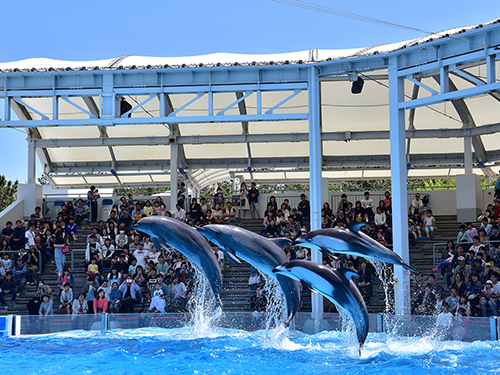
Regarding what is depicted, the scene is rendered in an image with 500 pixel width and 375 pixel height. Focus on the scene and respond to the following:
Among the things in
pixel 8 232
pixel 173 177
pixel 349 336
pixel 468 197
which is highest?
pixel 173 177

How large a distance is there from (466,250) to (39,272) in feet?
40.7

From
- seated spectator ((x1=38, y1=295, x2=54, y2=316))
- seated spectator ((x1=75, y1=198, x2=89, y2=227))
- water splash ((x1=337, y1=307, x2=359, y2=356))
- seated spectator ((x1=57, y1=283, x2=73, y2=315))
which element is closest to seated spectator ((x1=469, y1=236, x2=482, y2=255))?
water splash ((x1=337, y1=307, x2=359, y2=356))

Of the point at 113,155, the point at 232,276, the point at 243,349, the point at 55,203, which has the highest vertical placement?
the point at 113,155

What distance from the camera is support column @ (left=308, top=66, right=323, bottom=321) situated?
15.1m

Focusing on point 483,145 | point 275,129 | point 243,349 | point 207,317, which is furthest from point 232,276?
point 483,145

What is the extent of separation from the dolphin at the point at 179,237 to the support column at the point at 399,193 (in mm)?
5375

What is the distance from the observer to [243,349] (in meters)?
12.4

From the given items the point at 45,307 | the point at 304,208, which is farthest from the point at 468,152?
the point at 45,307

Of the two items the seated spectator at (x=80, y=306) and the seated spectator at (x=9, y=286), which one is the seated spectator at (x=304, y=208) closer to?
the seated spectator at (x=80, y=306)

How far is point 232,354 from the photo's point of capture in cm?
1209

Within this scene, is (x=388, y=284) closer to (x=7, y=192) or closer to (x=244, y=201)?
(x=244, y=201)

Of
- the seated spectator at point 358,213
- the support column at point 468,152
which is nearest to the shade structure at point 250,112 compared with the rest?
the support column at point 468,152

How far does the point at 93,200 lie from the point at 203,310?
10.4m

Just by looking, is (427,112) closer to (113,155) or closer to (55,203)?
(113,155)
